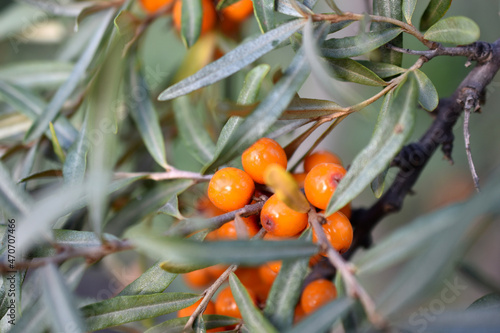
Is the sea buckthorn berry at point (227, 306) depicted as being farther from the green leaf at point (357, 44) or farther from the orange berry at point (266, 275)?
the green leaf at point (357, 44)

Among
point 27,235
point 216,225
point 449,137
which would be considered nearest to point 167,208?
point 216,225

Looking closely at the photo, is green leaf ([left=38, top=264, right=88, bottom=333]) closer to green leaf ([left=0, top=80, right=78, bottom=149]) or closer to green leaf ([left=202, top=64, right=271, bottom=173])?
green leaf ([left=202, top=64, right=271, bottom=173])

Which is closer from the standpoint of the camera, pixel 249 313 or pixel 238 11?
pixel 249 313

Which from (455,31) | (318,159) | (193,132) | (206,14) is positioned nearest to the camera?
(455,31)

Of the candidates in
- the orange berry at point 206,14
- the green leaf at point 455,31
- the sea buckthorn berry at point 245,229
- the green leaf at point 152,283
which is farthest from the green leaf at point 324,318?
the orange berry at point 206,14

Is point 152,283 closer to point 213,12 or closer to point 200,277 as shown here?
point 200,277

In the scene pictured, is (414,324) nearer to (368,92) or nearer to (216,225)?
(216,225)

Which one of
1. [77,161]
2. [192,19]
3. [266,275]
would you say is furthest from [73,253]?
[192,19]
